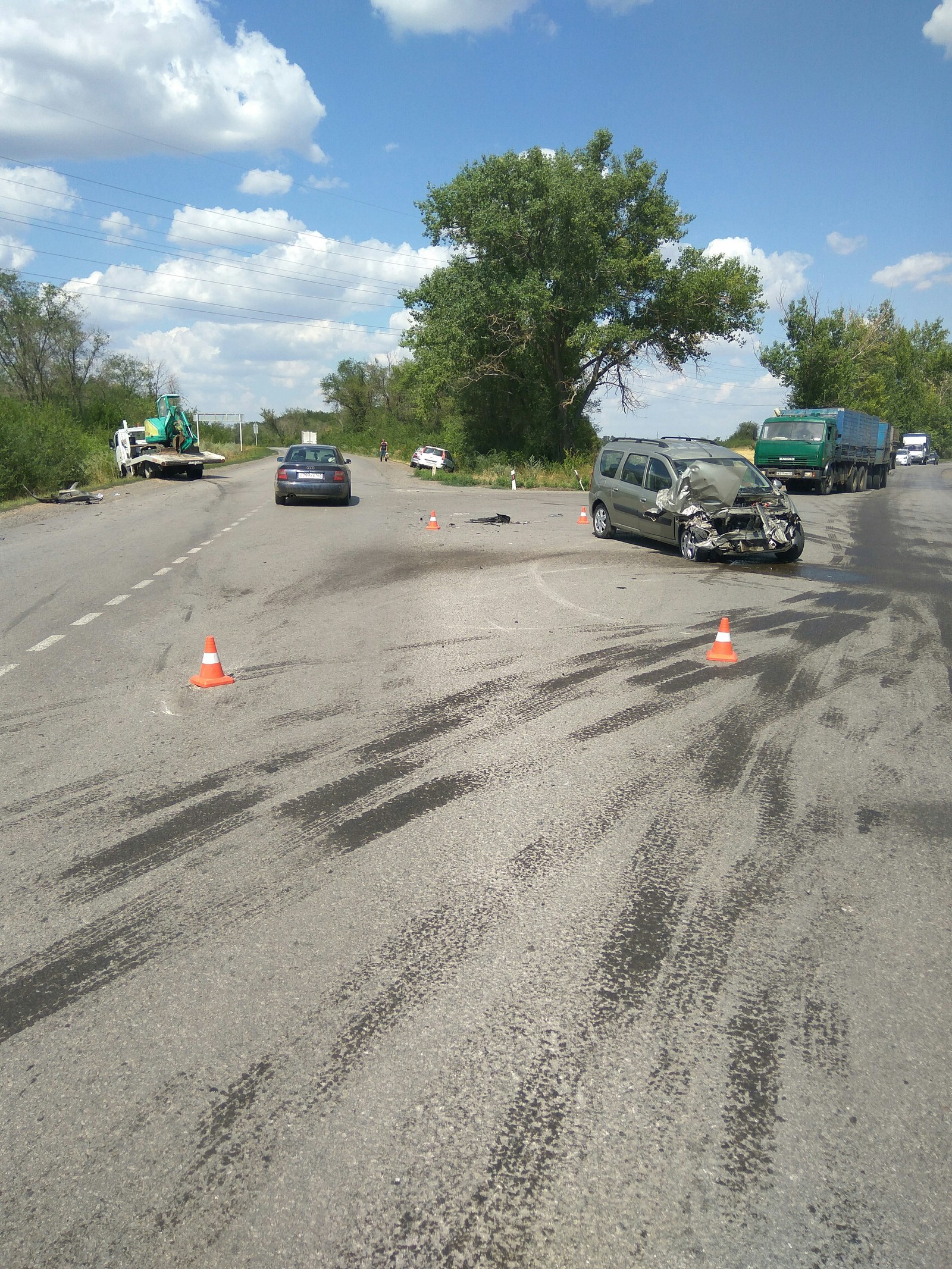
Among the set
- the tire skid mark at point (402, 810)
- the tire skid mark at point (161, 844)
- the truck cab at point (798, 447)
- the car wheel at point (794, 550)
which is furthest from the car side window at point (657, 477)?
the truck cab at point (798, 447)

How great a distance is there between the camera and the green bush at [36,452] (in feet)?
86.5

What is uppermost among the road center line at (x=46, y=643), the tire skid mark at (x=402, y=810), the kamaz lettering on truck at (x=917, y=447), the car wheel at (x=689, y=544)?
the kamaz lettering on truck at (x=917, y=447)

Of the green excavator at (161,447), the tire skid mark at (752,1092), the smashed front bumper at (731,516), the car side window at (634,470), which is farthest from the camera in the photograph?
the green excavator at (161,447)

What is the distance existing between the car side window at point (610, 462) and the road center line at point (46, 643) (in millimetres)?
10853

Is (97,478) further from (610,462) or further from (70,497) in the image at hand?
(610,462)

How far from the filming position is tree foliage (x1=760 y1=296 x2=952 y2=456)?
6378cm

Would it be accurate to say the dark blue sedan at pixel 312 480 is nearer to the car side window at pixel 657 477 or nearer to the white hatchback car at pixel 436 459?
the car side window at pixel 657 477

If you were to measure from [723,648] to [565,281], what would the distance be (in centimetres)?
Result: 3466

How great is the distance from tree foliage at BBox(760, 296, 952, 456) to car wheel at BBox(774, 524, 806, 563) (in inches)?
1594

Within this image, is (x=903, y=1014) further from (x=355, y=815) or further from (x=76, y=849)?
(x=76, y=849)

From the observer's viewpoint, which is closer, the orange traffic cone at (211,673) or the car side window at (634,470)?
the orange traffic cone at (211,673)

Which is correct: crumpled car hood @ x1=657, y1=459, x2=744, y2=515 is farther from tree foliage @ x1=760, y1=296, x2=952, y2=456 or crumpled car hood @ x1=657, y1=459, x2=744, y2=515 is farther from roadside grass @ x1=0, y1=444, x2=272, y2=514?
tree foliage @ x1=760, y1=296, x2=952, y2=456

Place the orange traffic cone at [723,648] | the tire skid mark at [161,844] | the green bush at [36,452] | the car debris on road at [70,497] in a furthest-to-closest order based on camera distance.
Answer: the car debris on road at [70,497]
the green bush at [36,452]
the orange traffic cone at [723,648]
the tire skid mark at [161,844]

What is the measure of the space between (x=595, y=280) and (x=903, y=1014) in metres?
40.2
